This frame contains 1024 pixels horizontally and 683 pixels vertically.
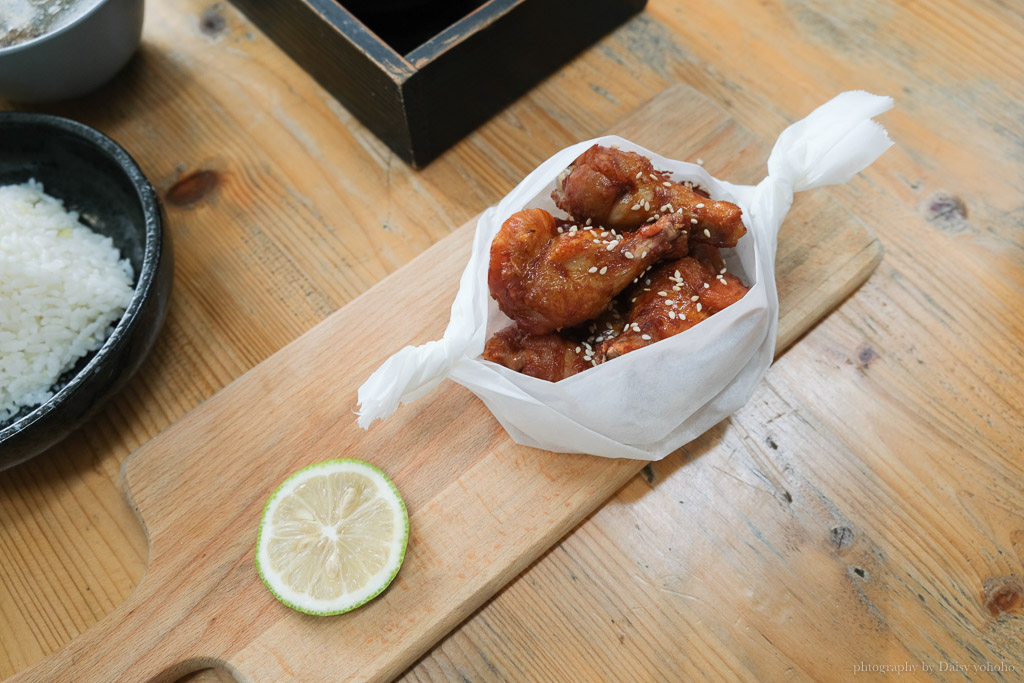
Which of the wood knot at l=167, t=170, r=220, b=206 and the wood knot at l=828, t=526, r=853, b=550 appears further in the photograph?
the wood knot at l=167, t=170, r=220, b=206

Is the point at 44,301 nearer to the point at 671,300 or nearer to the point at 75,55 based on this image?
the point at 75,55

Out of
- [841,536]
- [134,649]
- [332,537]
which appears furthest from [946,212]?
[134,649]

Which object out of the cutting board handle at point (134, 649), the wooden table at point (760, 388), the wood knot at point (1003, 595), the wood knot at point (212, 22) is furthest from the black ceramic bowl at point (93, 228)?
the wood knot at point (1003, 595)

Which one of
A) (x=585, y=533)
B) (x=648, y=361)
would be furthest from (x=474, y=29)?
(x=585, y=533)

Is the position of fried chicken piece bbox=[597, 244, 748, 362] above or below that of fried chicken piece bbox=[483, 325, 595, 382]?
above

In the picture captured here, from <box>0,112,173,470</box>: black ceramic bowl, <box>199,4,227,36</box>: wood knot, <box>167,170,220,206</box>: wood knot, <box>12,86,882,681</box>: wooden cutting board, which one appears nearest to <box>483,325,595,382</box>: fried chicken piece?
<box>12,86,882,681</box>: wooden cutting board

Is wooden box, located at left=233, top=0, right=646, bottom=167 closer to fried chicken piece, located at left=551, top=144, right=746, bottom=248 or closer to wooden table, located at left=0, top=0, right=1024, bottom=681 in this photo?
wooden table, located at left=0, top=0, right=1024, bottom=681

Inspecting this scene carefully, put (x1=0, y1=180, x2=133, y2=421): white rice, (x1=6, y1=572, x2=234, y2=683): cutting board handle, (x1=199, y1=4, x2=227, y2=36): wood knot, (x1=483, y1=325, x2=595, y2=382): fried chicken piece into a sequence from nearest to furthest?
1. (x1=6, y1=572, x2=234, y2=683): cutting board handle
2. (x1=483, y1=325, x2=595, y2=382): fried chicken piece
3. (x1=0, y1=180, x2=133, y2=421): white rice
4. (x1=199, y1=4, x2=227, y2=36): wood knot

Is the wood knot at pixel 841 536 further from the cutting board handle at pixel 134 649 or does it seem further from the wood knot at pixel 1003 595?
→ the cutting board handle at pixel 134 649
